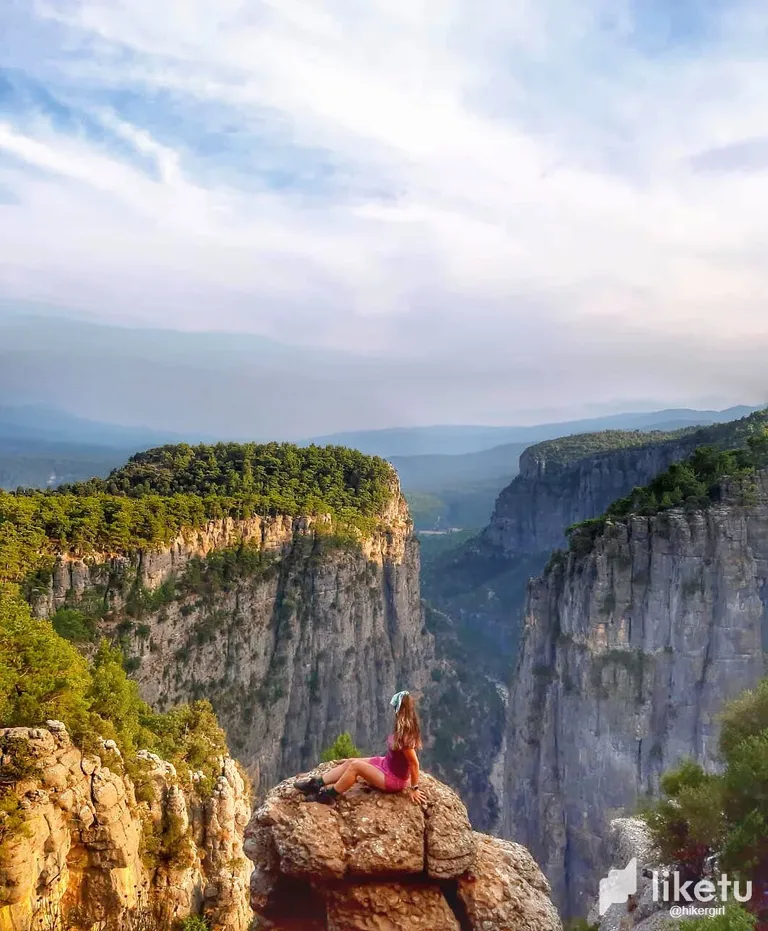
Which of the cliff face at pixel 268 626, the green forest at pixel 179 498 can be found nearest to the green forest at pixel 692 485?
the cliff face at pixel 268 626

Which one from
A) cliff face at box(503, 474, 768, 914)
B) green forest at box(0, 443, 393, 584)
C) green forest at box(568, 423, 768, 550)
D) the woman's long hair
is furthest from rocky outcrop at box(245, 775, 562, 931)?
green forest at box(568, 423, 768, 550)

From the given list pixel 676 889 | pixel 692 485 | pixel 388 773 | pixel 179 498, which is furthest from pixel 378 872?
pixel 179 498

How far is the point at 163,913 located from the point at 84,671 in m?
8.03

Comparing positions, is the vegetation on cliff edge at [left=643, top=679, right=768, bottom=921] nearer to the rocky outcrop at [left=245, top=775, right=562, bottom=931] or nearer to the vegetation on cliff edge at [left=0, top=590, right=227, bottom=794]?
the rocky outcrop at [left=245, top=775, right=562, bottom=931]

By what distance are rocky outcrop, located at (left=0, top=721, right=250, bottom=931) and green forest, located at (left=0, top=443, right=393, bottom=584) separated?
1647cm

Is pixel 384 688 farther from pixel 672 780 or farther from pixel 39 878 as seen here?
pixel 39 878

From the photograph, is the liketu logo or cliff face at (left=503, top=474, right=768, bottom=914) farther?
cliff face at (left=503, top=474, right=768, bottom=914)

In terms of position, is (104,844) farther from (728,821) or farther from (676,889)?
(728,821)

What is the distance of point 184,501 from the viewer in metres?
42.4

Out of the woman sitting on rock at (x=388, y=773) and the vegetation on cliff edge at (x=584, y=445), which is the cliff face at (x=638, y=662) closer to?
the woman sitting on rock at (x=388, y=773)

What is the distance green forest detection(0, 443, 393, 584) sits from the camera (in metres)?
33.6

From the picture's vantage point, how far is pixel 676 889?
1456 centimetres

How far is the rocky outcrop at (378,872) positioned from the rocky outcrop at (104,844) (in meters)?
7.02

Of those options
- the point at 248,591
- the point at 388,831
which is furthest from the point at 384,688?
the point at 388,831
